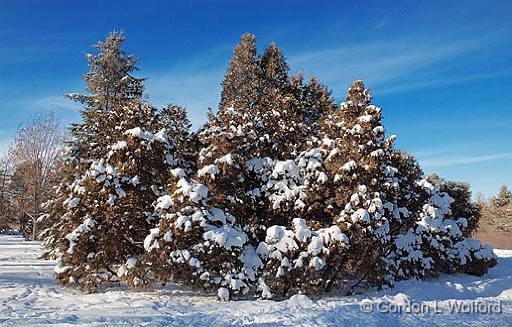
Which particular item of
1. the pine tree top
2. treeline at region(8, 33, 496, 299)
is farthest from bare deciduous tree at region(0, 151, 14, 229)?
the pine tree top

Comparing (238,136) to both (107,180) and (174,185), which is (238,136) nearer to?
(174,185)

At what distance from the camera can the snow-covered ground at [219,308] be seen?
816cm

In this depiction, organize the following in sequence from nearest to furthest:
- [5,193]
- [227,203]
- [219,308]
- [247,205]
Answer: [219,308], [227,203], [247,205], [5,193]

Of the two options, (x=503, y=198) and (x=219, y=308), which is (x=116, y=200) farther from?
(x=503, y=198)

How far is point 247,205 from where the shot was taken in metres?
13.8

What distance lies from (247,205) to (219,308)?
4.53m

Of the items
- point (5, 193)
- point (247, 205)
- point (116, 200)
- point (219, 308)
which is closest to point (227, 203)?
point (247, 205)

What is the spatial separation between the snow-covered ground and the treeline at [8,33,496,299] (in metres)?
0.78

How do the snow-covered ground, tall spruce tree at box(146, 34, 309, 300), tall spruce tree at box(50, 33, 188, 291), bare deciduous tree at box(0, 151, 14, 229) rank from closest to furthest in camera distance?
1. the snow-covered ground
2. tall spruce tree at box(146, 34, 309, 300)
3. tall spruce tree at box(50, 33, 188, 291)
4. bare deciduous tree at box(0, 151, 14, 229)

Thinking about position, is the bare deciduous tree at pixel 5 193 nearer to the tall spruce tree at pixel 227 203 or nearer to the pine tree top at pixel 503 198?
the tall spruce tree at pixel 227 203

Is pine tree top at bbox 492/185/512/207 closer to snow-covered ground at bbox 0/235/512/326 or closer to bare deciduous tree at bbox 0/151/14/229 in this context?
snow-covered ground at bbox 0/235/512/326

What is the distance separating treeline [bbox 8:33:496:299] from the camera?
38.6 ft

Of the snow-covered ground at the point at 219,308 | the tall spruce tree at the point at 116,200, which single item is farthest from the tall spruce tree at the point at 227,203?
the tall spruce tree at the point at 116,200

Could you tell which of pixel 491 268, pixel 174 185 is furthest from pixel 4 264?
pixel 491 268
